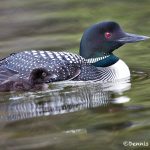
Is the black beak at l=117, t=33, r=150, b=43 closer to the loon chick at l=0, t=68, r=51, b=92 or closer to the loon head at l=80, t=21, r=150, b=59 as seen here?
the loon head at l=80, t=21, r=150, b=59

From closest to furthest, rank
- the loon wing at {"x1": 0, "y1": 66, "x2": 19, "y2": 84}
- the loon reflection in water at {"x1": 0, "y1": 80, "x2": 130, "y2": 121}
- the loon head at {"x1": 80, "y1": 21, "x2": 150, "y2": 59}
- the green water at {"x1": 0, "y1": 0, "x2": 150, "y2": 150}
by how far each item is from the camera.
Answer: the green water at {"x1": 0, "y1": 0, "x2": 150, "y2": 150} < the loon reflection in water at {"x1": 0, "y1": 80, "x2": 130, "y2": 121} < the loon wing at {"x1": 0, "y1": 66, "x2": 19, "y2": 84} < the loon head at {"x1": 80, "y1": 21, "x2": 150, "y2": 59}

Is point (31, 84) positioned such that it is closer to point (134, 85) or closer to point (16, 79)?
point (16, 79)

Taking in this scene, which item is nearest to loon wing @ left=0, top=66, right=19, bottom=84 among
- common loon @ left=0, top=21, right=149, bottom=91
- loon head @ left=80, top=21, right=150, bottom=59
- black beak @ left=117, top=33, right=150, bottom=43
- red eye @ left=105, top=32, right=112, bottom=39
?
common loon @ left=0, top=21, right=149, bottom=91

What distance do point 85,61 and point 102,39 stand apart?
40 centimetres

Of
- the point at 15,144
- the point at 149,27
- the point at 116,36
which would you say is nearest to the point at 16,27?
the point at 149,27

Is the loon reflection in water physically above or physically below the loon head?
below

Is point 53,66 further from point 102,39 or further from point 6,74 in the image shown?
point 102,39

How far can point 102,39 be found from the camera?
30.8 ft

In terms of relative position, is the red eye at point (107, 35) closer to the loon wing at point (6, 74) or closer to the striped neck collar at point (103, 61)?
the striped neck collar at point (103, 61)

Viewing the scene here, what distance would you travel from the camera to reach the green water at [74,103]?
21.5ft

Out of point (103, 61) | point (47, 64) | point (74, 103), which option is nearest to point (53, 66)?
point (47, 64)

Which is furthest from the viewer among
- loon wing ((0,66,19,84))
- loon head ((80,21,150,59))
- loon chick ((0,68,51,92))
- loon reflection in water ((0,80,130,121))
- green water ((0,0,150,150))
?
loon head ((80,21,150,59))

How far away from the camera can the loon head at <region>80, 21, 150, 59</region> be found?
9.29 m

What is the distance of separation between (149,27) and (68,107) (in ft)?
15.1
